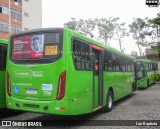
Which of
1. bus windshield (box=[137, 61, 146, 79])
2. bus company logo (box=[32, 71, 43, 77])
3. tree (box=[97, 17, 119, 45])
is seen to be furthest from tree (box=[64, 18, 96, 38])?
bus company logo (box=[32, 71, 43, 77])

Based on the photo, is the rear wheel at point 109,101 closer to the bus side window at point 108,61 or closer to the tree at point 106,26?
the bus side window at point 108,61

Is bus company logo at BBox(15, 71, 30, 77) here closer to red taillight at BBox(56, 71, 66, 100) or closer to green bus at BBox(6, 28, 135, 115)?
green bus at BBox(6, 28, 135, 115)

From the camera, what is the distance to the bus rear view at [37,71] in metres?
7.34

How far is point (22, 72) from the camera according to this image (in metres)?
7.92

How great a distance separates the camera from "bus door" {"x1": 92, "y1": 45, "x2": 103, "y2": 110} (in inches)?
370

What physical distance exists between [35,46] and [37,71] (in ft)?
2.70

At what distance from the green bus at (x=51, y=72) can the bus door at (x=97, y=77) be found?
0.80 feet

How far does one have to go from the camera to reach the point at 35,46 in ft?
25.7

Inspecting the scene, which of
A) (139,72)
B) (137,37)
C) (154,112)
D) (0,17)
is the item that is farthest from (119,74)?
(137,37)

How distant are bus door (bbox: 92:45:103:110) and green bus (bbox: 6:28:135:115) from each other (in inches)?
9.6

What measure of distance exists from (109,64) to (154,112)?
2.85m

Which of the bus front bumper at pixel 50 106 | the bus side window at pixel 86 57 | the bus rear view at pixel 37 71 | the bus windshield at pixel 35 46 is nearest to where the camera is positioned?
the bus front bumper at pixel 50 106

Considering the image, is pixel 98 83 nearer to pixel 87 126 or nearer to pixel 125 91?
pixel 87 126

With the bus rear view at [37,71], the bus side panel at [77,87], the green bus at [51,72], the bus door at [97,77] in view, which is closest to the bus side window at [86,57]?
the green bus at [51,72]
